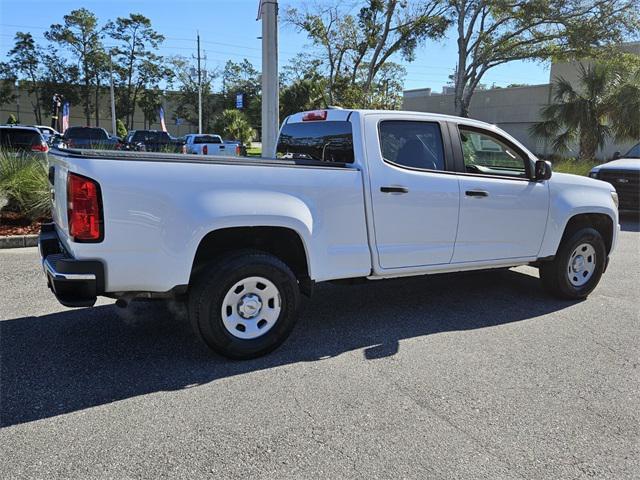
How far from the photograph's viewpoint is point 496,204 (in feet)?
16.8

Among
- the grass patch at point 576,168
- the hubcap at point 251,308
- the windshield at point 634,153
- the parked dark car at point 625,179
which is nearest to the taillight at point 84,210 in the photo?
the hubcap at point 251,308

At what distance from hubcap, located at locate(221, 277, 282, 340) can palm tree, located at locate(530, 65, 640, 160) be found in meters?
19.8

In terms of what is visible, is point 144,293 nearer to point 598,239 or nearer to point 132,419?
point 132,419

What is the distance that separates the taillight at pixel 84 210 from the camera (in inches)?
132

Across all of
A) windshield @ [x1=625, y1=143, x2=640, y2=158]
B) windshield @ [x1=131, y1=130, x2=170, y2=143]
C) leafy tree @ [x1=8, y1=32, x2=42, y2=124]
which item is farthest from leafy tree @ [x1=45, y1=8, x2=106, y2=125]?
windshield @ [x1=625, y1=143, x2=640, y2=158]

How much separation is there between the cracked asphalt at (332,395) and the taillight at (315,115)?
1.87 m

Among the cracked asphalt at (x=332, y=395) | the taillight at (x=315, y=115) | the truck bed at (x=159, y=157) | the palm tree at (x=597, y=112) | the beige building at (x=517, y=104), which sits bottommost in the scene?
the cracked asphalt at (x=332, y=395)

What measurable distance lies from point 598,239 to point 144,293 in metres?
4.80

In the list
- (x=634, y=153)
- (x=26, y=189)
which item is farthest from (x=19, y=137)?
(x=634, y=153)

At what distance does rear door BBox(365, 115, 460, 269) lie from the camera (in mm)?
4449

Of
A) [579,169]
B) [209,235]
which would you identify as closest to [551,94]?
[579,169]

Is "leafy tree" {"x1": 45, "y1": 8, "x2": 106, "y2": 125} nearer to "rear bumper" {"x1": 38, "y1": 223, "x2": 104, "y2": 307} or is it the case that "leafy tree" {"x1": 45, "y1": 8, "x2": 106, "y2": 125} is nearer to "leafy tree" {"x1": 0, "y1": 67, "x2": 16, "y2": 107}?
"leafy tree" {"x1": 0, "y1": 67, "x2": 16, "y2": 107}

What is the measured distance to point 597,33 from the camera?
76.6ft

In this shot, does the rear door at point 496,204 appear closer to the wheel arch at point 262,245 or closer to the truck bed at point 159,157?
the wheel arch at point 262,245
